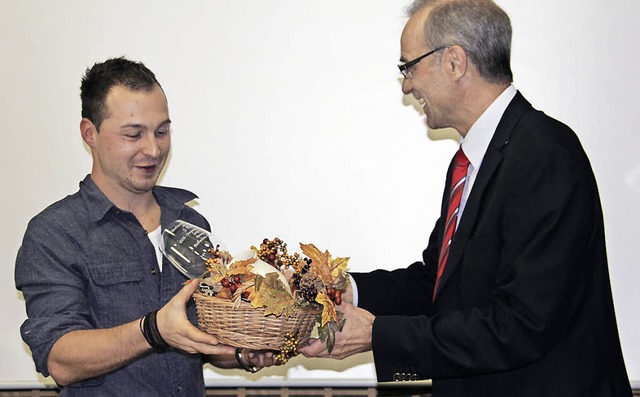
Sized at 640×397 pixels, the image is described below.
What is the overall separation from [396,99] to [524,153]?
1202mm

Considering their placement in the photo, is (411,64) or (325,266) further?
(411,64)

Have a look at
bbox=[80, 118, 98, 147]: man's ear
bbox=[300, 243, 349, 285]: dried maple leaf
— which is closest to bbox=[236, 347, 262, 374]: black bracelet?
bbox=[300, 243, 349, 285]: dried maple leaf

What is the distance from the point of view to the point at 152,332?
212 cm

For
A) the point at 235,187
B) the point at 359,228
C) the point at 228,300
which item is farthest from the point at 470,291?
the point at 235,187

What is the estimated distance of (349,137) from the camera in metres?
3.31

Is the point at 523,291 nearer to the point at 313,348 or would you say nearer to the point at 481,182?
the point at 481,182

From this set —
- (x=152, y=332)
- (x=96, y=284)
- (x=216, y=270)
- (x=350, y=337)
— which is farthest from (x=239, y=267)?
(x=96, y=284)

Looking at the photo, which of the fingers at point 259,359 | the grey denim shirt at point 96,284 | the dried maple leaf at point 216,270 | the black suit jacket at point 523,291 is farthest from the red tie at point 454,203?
the grey denim shirt at point 96,284

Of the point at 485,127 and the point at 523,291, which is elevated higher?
the point at 485,127

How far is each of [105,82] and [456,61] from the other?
0.93m

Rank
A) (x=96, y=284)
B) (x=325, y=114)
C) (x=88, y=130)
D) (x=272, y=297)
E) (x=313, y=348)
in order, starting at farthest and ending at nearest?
(x=325, y=114)
(x=88, y=130)
(x=96, y=284)
(x=313, y=348)
(x=272, y=297)

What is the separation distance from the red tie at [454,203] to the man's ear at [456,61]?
0.23 meters

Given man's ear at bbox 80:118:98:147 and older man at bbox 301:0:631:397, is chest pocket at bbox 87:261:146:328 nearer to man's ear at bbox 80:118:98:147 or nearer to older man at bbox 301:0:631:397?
man's ear at bbox 80:118:98:147

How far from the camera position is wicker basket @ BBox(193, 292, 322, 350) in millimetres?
2000
